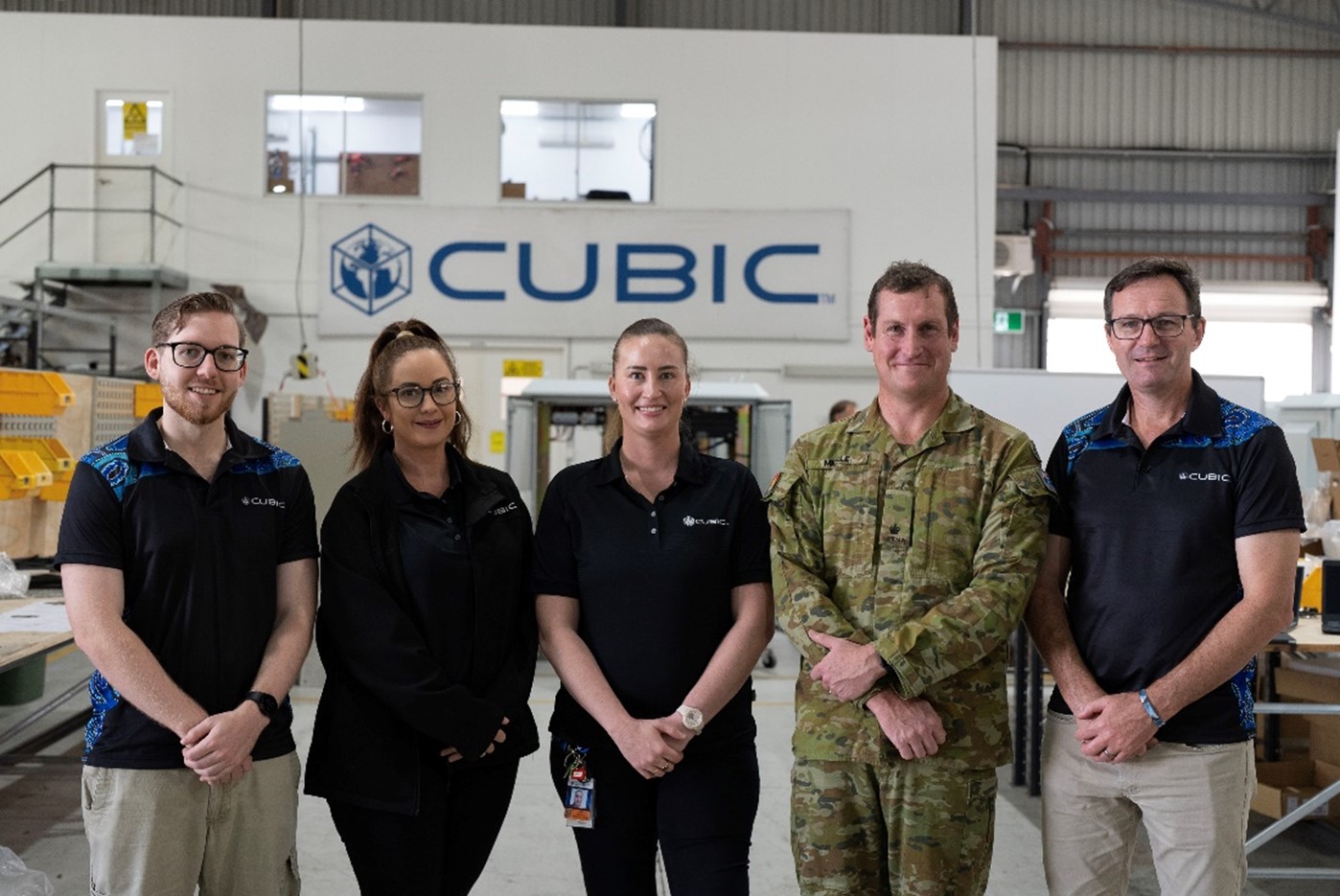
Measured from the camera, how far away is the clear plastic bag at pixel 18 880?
8.97 ft

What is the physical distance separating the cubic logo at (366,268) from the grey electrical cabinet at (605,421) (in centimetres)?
353

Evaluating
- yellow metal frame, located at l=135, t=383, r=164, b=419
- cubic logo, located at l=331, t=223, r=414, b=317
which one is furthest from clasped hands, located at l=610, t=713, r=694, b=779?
cubic logo, located at l=331, t=223, r=414, b=317

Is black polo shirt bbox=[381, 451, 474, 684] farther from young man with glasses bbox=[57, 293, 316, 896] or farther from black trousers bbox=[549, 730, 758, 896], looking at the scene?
black trousers bbox=[549, 730, 758, 896]

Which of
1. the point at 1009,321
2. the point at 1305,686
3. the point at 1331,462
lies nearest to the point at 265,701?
the point at 1305,686

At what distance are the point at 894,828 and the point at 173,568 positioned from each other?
1.39 m

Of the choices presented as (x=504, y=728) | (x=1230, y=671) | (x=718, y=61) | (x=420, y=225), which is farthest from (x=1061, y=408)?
(x=420, y=225)

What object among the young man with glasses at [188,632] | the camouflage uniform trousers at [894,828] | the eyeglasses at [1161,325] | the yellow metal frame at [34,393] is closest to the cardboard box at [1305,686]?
the eyeglasses at [1161,325]

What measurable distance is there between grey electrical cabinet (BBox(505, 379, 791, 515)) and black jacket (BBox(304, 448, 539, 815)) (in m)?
5.56

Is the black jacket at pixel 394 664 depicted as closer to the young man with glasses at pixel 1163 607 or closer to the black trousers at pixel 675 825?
the black trousers at pixel 675 825

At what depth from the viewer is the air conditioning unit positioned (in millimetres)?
13320

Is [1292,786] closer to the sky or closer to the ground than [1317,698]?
closer to the ground

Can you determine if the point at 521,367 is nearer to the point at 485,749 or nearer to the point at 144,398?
the point at 144,398

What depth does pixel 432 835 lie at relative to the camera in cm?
216

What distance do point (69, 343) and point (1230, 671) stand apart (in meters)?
11.2
